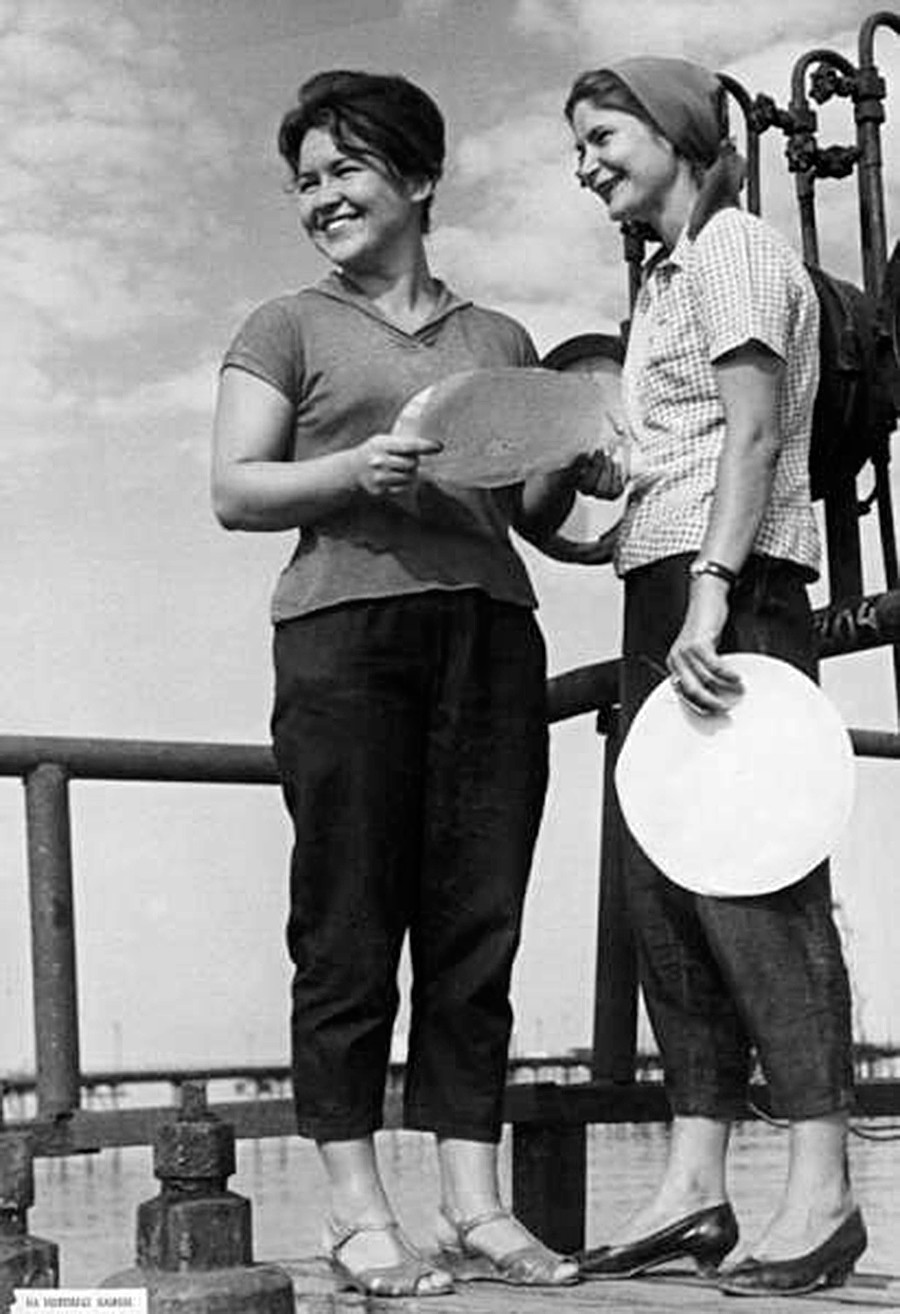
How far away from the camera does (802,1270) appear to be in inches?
90.6

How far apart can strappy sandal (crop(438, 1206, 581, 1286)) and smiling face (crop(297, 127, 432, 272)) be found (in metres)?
1.03

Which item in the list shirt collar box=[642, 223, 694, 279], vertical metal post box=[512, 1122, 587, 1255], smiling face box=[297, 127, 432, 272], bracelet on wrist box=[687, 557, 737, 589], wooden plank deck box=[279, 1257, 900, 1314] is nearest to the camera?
wooden plank deck box=[279, 1257, 900, 1314]

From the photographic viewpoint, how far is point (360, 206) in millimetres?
2619

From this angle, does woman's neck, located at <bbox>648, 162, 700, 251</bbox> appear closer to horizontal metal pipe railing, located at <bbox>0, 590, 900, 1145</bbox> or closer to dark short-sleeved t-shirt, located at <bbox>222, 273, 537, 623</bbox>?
dark short-sleeved t-shirt, located at <bbox>222, 273, 537, 623</bbox>

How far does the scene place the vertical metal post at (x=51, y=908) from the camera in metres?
3.01

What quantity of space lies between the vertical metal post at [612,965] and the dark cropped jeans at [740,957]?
29.1 inches

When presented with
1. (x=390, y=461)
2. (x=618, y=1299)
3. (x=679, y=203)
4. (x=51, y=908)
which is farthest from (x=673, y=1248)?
(x=679, y=203)

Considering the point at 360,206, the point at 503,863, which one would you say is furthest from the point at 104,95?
the point at 503,863

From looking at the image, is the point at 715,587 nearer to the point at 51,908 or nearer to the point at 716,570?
the point at 716,570

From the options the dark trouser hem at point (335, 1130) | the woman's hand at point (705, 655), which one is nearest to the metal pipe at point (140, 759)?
the dark trouser hem at point (335, 1130)

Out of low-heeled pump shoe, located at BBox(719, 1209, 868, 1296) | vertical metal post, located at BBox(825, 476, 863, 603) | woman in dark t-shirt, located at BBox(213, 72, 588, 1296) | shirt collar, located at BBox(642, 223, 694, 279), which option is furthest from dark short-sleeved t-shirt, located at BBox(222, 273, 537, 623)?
low-heeled pump shoe, located at BBox(719, 1209, 868, 1296)

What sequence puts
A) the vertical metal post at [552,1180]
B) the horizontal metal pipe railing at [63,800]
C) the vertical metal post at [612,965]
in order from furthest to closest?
the vertical metal post at [612,965] < the vertical metal post at [552,1180] < the horizontal metal pipe railing at [63,800]

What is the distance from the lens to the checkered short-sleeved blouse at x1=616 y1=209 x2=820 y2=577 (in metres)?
2.41

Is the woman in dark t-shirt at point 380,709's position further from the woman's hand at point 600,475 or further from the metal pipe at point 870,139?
the metal pipe at point 870,139
